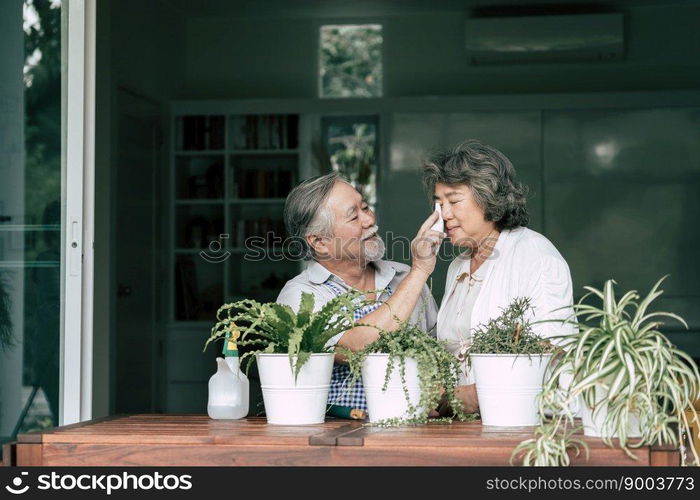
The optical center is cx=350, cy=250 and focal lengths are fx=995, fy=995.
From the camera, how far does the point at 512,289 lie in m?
2.79

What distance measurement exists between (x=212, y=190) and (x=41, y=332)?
3825 mm

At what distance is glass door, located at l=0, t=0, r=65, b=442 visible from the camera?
3.58 meters

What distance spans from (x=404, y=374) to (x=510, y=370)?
0.81ft

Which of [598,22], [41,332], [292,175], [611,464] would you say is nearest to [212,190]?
[292,175]

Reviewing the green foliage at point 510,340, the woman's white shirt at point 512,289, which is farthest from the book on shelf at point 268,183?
the green foliage at point 510,340

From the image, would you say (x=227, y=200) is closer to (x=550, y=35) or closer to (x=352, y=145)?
(x=352, y=145)

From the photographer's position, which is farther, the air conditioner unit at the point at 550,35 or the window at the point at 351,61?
the window at the point at 351,61

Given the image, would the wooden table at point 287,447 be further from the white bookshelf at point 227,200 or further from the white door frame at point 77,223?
the white bookshelf at point 227,200

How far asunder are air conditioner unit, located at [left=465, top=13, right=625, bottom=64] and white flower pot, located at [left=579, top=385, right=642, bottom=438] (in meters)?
5.47

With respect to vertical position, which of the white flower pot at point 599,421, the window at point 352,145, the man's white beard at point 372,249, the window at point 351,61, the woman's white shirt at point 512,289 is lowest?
the white flower pot at point 599,421

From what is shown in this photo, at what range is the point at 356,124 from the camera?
24.9 ft

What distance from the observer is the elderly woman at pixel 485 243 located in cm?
278

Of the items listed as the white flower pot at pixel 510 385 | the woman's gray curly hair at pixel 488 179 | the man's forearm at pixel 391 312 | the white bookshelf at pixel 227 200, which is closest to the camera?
the white flower pot at pixel 510 385

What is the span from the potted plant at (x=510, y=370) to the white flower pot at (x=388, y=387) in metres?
0.15
